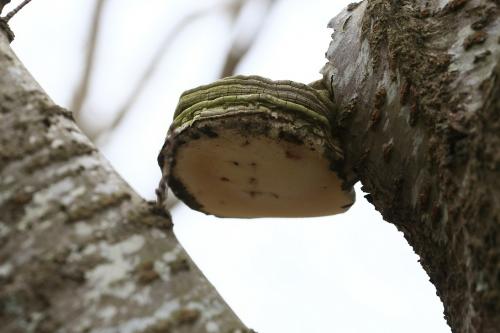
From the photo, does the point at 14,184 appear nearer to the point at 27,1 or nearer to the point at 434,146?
the point at 27,1

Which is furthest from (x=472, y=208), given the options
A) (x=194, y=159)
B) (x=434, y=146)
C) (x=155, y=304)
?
(x=194, y=159)

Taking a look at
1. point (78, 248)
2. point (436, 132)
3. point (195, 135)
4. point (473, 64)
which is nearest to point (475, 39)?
point (473, 64)

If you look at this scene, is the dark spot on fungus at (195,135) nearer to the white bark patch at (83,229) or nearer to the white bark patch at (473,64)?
the white bark patch at (473,64)

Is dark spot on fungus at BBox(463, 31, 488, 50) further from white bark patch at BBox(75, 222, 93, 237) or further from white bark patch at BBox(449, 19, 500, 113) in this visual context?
white bark patch at BBox(75, 222, 93, 237)

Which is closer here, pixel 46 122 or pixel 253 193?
pixel 46 122

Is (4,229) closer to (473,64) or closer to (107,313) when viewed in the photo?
(107,313)

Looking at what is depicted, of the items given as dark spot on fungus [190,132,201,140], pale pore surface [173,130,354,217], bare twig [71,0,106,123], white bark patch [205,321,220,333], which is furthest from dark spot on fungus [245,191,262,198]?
bare twig [71,0,106,123]

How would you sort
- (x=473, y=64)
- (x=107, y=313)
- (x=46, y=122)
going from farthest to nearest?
(x=473, y=64), (x=46, y=122), (x=107, y=313)
